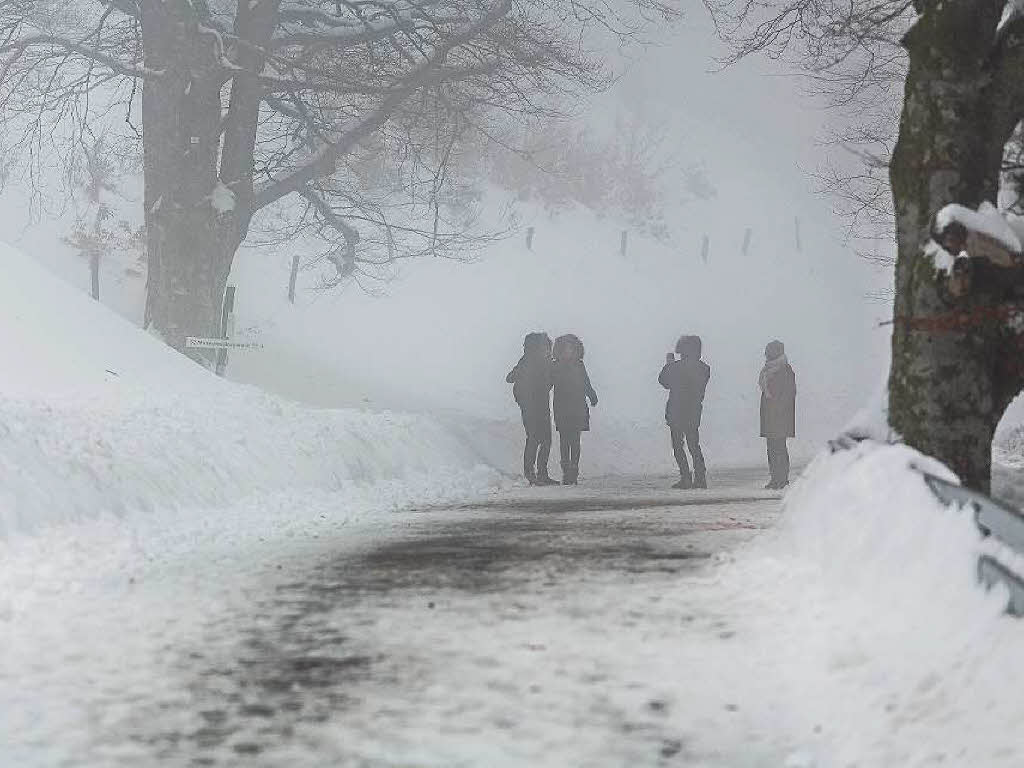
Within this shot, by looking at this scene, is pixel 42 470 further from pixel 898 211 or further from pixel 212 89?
pixel 212 89

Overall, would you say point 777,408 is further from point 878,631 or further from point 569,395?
point 878,631

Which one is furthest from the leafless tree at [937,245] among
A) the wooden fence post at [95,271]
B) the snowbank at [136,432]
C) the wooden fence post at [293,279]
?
the wooden fence post at [293,279]

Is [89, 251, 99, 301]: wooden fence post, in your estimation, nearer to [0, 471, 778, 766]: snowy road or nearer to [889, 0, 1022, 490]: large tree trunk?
[0, 471, 778, 766]: snowy road

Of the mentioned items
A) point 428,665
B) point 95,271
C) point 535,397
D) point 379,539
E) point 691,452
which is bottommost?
point 428,665

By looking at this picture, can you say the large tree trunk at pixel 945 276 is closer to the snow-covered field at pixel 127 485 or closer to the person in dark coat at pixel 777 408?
the snow-covered field at pixel 127 485

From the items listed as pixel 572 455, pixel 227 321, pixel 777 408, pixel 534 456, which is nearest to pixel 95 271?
pixel 227 321

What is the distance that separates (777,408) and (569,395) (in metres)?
2.55

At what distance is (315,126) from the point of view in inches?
693

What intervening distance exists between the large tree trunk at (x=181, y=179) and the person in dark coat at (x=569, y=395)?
4.77m

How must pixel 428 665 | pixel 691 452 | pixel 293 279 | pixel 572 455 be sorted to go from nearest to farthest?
pixel 428 665 → pixel 691 452 → pixel 572 455 → pixel 293 279

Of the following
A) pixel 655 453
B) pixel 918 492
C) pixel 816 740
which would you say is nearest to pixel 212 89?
pixel 655 453

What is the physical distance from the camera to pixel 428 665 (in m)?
4.00

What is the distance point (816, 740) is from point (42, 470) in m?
5.29

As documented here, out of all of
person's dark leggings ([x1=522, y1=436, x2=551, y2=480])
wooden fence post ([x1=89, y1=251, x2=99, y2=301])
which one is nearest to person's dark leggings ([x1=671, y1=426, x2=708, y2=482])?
person's dark leggings ([x1=522, y1=436, x2=551, y2=480])
